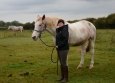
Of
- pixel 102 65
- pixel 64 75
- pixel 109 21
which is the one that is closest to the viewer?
pixel 64 75

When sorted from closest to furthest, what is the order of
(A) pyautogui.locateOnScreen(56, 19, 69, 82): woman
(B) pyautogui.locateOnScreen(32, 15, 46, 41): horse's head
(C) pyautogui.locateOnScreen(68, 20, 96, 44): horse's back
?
1. (A) pyautogui.locateOnScreen(56, 19, 69, 82): woman
2. (B) pyautogui.locateOnScreen(32, 15, 46, 41): horse's head
3. (C) pyautogui.locateOnScreen(68, 20, 96, 44): horse's back

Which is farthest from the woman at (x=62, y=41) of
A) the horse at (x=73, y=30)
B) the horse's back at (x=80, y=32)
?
the horse's back at (x=80, y=32)

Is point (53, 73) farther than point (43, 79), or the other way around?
point (53, 73)

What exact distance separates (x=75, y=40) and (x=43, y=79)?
6.08ft

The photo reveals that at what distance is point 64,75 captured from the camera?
680cm

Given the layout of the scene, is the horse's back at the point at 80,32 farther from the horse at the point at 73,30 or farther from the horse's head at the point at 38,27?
the horse's head at the point at 38,27

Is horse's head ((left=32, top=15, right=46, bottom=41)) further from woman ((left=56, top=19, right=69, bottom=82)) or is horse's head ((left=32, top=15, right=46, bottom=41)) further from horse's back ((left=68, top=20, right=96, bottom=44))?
horse's back ((left=68, top=20, right=96, bottom=44))

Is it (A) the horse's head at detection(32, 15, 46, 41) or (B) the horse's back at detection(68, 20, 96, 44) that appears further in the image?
(B) the horse's back at detection(68, 20, 96, 44)

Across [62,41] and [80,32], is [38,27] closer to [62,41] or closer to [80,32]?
[62,41]

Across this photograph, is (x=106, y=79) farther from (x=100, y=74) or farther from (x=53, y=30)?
(x=53, y=30)

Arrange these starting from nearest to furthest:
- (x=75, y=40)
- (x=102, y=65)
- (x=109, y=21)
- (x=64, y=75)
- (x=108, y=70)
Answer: (x=64, y=75), (x=75, y=40), (x=108, y=70), (x=102, y=65), (x=109, y=21)

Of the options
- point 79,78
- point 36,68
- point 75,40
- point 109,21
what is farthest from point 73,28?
point 109,21

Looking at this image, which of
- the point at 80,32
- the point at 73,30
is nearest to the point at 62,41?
the point at 73,30

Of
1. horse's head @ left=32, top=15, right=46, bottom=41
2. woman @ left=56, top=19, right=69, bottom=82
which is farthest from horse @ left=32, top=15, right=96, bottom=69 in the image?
woman @ left=56, top=19, right=69, bottom=82
